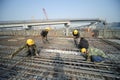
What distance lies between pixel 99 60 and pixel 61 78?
225cm

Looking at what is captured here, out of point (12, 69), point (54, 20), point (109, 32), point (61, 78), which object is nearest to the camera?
point (61, 78)

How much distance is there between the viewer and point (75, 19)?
49188 mm

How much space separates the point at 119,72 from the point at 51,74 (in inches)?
101

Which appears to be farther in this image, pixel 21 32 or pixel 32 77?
pixel 21 32

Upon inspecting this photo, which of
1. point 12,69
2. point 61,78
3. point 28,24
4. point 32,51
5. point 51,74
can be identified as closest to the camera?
point 61,78

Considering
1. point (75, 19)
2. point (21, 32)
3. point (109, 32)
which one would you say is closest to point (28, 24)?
point (21, 32)

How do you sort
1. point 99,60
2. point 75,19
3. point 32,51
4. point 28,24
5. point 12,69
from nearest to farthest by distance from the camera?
1. point 12,69
2. point 99,60
3. point 32,51
4. point 28,24
5. point 75,19

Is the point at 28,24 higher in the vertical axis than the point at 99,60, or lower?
higher

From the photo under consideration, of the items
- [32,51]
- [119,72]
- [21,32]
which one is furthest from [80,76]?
[21,32]

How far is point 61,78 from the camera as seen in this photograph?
3.35 m

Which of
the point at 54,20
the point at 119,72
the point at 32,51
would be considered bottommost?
the point at 119,72

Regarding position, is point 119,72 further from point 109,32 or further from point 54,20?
point 54,20

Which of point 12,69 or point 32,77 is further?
point 12,69

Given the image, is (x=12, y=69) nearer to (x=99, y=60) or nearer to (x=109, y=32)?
(x=99, y=60)
